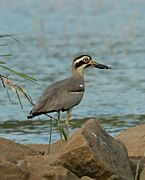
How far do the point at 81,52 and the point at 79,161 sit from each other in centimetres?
1234

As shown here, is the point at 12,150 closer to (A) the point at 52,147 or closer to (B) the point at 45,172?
(B) the point at 45,172

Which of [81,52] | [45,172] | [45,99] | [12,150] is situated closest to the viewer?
[45,172]

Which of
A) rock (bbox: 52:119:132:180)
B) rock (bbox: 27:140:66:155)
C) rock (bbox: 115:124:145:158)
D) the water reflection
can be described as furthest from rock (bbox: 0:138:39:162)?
the water reflection

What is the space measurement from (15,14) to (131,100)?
13.9 metres

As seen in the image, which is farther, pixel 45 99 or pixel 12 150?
pixel 45 99

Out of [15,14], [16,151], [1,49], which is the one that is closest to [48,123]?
[16,151]

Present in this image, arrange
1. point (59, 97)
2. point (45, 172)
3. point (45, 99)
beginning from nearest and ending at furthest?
point (45, 172) → point (45, 99) → point (59, 97)

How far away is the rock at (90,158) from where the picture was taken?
24.3 ft

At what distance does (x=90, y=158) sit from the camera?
7414 mm

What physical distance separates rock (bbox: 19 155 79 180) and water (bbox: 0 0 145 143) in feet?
8.38

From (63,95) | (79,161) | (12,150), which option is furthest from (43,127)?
A: (79,161)

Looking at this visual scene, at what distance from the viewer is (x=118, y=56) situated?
19.0 metres

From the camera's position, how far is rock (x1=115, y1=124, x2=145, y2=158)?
943 cm

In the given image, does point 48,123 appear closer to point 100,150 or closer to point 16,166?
point 100,150
